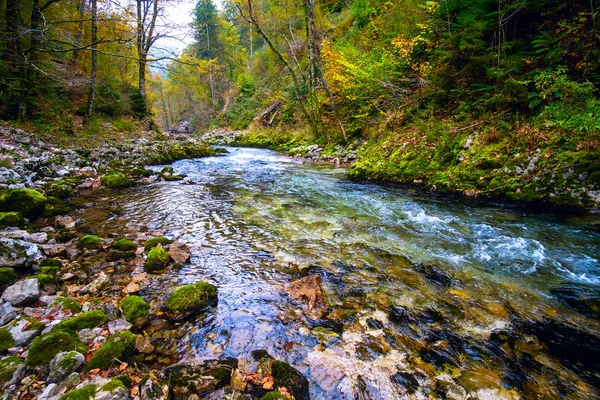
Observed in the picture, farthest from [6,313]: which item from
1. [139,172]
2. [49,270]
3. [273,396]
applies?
[139,172]

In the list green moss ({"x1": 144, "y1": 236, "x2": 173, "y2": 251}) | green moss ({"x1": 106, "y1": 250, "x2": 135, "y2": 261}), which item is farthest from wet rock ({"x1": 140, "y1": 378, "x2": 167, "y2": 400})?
green moss ({"x1": 144, "y1": 236, "x2": 173, "y2": 251})

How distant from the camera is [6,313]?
2746 mm

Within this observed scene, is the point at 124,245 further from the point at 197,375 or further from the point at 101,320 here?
the point at 197,375

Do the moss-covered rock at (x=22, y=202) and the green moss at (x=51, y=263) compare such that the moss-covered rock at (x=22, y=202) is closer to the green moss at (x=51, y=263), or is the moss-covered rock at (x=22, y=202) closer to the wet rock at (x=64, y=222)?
the wet rock at (x=64, y=222)

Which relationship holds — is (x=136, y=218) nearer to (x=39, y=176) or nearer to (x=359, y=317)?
(x=39, y=176)

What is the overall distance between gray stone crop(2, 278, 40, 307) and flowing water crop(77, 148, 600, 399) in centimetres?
134

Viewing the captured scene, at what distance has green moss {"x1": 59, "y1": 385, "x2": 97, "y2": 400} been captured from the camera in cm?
186

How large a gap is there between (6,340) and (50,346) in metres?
0.46

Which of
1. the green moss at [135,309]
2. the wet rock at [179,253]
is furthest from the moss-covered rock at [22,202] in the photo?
the green moss at [135,309]

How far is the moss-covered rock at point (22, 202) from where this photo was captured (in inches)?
217

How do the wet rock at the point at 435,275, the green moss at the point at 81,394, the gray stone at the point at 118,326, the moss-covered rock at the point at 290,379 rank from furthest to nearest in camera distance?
the wet rock at the point at 435,275, the gray stone at the point at 118,326, the moss-covered rock at the point at 290,379, the green moss at the point at 81,394

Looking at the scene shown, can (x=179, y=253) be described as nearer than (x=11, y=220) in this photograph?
Yes

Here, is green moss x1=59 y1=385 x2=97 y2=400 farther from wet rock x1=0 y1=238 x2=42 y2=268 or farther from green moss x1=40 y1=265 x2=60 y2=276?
wet rock x1=0 y1=238 x2=42 y2=268

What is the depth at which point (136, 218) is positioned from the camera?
6.26 meters
